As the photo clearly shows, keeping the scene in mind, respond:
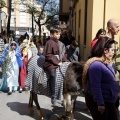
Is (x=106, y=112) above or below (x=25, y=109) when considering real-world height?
above

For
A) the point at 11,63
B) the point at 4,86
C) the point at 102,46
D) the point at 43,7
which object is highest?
the point at 43,7

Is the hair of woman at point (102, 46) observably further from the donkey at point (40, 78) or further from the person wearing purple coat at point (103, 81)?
the donkey at point (40, 78)

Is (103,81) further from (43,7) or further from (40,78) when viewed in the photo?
(43,7)

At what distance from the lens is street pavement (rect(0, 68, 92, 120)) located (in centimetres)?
573

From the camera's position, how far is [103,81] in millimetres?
3346

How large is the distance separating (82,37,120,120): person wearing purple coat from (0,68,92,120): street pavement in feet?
7.62

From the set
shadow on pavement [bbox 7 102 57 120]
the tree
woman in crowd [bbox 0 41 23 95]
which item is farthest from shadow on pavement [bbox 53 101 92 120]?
the tree

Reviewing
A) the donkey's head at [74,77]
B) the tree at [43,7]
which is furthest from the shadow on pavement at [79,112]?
the tree at [43,7]

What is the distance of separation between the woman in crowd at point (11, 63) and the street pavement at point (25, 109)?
59 cm

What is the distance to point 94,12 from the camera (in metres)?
8.75

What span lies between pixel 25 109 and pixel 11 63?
2078 millimetres

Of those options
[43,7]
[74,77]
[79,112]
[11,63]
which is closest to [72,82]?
[74,77]

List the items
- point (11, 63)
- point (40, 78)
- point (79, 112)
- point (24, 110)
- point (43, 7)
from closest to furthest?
point (40, 78) < point (79, 112) < point (24, 110) < point (11, 63) < point (43, 7)

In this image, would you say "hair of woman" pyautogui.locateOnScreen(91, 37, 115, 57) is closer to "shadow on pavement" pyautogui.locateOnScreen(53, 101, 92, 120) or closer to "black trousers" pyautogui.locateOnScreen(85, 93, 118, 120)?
"black trousers" pyautogui.locateOnScreen(85, 93, 118, 120)
